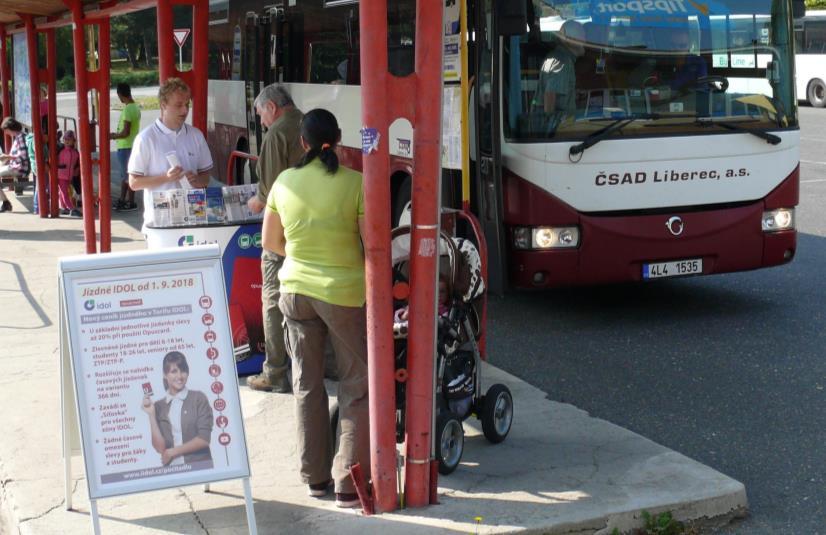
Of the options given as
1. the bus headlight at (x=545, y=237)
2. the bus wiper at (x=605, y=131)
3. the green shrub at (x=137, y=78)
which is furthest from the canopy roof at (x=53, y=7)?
the green shrub at (x=137, y=78)

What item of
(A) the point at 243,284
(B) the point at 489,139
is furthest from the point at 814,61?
(A) the point at 243,284

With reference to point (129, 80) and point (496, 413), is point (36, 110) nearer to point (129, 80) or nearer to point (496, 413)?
point (496, 413)

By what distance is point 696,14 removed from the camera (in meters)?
8.88

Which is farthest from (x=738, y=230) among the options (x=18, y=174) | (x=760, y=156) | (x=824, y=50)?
(x=824, y=50)

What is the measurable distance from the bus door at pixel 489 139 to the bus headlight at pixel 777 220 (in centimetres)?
212

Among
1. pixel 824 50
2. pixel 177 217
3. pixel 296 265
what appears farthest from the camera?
pixel 824 50

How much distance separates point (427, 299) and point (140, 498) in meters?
1.69

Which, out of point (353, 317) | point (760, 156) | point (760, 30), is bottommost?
point (353, 317)

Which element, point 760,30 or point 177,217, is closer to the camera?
point 177,217

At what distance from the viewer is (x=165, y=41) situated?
30.1ft

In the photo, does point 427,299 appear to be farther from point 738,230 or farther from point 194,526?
point 738,230

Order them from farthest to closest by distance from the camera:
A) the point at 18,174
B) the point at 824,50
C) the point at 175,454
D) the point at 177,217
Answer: the point at 824,50 → the point at 18,174 → the point at 177,217 → the point at 175,454

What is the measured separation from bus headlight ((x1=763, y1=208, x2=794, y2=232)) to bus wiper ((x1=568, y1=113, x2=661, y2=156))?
125 centimetres

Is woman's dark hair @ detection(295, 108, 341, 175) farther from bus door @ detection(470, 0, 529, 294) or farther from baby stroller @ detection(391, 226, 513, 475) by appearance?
bus door @ detection(470, 0, 529, 294)
